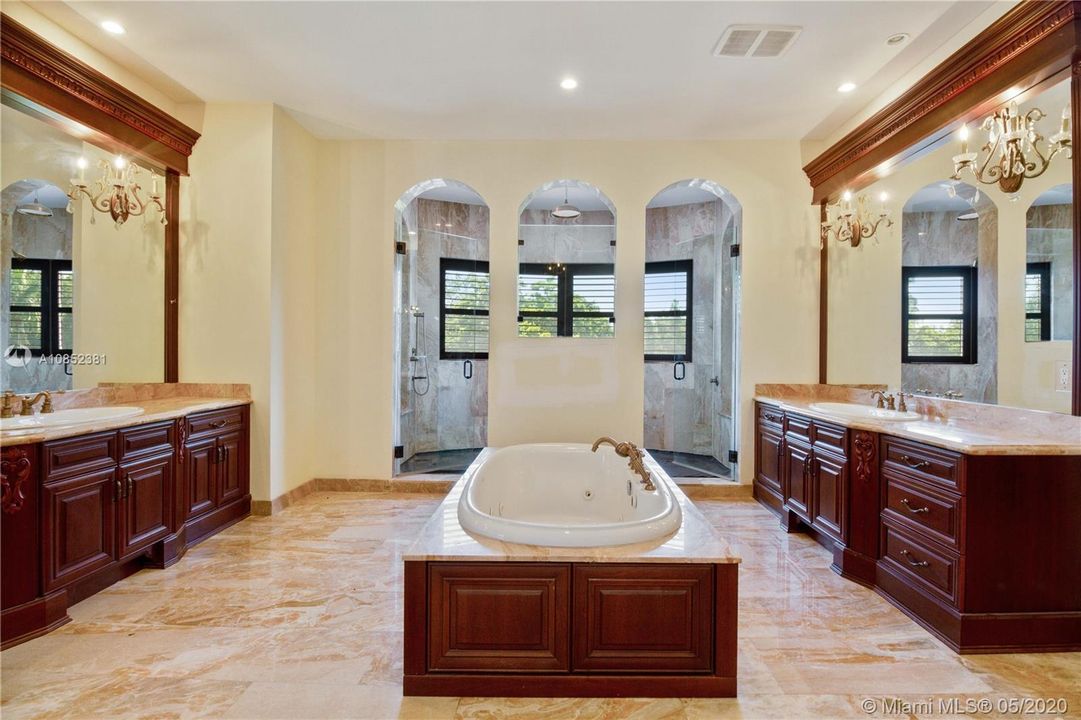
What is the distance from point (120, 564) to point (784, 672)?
3129mm

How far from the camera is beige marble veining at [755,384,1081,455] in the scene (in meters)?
2.04

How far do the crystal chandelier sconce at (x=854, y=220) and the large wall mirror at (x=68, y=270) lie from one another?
4.87m

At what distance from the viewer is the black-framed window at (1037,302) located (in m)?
2.26

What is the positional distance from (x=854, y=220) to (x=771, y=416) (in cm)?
155

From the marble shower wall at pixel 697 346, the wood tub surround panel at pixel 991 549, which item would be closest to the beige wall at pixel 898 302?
the wood tub surround panel at pixel 991 549

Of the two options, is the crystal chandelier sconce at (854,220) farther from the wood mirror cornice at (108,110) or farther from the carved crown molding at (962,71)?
the wood mirror cornice at (108,110)

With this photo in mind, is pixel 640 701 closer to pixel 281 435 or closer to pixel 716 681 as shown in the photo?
pixel 716 681

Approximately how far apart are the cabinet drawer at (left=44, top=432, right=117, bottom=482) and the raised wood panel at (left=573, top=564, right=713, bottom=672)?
230cm

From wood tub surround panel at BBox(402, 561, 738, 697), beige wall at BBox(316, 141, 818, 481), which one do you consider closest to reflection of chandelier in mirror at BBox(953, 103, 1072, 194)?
beige wall at BBox(316, 141, 818, 481)

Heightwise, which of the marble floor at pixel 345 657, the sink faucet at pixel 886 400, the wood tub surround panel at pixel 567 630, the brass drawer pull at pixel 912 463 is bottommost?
the marble floor at pixel 345 657

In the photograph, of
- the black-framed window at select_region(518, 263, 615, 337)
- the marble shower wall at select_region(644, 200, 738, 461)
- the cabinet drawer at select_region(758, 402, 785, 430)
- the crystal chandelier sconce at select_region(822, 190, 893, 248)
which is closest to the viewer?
the crystal chandelier sconce at select_region(822, 190, 893, 248)

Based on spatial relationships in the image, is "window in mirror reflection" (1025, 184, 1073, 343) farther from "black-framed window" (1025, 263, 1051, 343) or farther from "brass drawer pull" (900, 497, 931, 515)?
"brass drawer pull" (900, 497, 931, 515)

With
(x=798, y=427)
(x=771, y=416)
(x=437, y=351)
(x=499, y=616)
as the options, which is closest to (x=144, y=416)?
(x=499, y=616)

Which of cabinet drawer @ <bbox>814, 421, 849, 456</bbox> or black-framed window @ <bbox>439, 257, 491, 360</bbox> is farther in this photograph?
black-framed window @ <bbox>439, 257, 491, 360</bbox>
